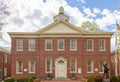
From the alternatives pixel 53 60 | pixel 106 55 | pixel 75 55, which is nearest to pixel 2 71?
pixel 53 60

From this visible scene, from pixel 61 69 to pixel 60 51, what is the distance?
9.69ft

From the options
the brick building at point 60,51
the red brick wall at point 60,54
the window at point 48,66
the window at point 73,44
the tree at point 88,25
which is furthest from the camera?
the tree at point 88,25

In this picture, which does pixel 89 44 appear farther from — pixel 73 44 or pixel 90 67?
pixel 90 67

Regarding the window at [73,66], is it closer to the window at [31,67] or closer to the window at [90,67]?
the window at [90,67]

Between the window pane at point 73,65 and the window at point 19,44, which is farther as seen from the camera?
the window at point 19,44

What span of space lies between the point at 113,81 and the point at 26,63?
706 inches

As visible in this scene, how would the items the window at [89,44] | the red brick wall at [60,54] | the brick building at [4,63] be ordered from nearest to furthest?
1. the red brick wall at [60,54]
2. the window at [89,44]
3. the brick building at [4,63]

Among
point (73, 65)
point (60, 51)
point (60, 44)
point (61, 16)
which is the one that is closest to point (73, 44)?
point (60, 44)

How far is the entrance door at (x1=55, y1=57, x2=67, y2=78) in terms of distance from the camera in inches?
1889

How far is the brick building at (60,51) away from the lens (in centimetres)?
4828

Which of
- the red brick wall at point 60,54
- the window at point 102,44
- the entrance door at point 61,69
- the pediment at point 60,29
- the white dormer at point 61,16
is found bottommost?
the entrance door at point 61,69

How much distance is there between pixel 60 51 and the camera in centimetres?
4869

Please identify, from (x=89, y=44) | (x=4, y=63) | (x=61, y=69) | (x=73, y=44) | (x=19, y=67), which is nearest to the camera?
(x=61, y=69)

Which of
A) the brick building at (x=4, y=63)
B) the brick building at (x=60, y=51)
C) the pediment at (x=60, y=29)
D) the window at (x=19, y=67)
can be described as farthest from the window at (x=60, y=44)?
the brick building at (x=4, y=63)
